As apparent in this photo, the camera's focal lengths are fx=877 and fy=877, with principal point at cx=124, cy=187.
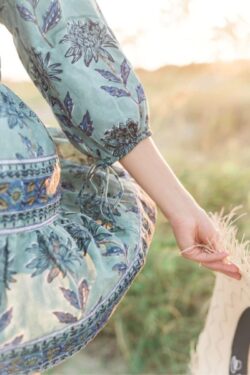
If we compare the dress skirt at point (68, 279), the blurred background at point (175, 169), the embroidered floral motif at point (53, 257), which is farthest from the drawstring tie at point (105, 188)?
the blurred background at point (175, 169)

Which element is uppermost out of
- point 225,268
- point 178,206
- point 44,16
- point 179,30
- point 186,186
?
point 44,16

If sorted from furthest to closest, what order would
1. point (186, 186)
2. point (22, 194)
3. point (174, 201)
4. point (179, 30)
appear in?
1. point (186, 186)
2. point (179, 30)
3. point (174, 201)
4. point (22, 194)

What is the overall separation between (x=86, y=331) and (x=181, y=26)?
1.41m

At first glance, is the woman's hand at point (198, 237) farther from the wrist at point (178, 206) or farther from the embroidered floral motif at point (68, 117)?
the embroidered floral motif at point (68, 117)

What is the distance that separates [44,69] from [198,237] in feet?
0.84

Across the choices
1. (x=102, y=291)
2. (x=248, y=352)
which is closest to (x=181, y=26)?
(x=248, y=352)

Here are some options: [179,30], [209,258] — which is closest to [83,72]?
[209,258]

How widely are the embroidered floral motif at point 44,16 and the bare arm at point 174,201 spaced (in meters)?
0.15

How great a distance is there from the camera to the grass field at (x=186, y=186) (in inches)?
85.7

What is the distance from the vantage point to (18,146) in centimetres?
84

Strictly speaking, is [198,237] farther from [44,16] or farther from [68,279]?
[44,16]

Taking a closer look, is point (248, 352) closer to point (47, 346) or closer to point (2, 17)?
point (47, 346)

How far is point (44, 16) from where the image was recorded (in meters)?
0.90

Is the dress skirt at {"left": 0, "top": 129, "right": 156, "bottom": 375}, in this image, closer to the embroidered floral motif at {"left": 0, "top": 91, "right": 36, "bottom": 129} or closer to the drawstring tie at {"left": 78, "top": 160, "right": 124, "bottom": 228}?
the drawstring tie at {"left": 78, "top": 160, "right": 124, "bottom": 228}
